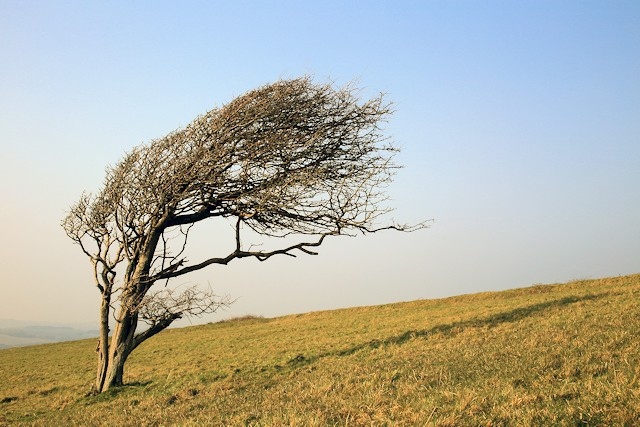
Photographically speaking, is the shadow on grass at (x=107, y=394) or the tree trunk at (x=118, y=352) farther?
the tree trunk at (x=118, y=352)

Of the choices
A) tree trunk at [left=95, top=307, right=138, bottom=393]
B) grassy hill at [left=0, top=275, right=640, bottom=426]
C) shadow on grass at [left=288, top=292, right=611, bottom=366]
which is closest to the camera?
grassy hill at [left=0, top=275, right=640, bottom=426]

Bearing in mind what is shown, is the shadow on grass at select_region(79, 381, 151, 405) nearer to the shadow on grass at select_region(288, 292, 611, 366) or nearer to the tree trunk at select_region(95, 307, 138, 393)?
the tree trunk at select_region(95, 307, 138, 393)

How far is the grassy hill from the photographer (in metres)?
7.07

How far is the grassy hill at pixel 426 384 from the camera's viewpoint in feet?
23.2

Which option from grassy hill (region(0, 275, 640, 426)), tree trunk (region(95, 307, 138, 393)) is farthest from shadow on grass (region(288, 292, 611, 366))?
tree trunk (region(95, 307, 138, 393))

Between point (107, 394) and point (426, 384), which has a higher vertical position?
point (426, 384)

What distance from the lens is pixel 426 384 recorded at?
932 cm

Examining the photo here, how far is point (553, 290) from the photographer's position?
35438 millimetres

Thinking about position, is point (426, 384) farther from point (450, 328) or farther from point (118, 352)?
point (450, 328)

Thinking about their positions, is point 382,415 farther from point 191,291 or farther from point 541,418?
point 191,291

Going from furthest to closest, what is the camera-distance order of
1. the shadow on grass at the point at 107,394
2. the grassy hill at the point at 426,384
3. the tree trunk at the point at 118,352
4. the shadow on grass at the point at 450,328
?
the shadow on grass at the point at 450,328, the tree trunk at the point at 118,352, the shadow on grass at the point at 107,394, the grassy hill at the point at 426,384

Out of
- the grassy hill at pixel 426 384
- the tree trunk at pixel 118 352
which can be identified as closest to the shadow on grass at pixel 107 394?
the grassy hill at pixel 426 384

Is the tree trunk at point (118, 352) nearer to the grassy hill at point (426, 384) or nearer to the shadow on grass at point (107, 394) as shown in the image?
the shadow on grass at point (107, 394)

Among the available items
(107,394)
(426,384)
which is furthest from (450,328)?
(107,394)
